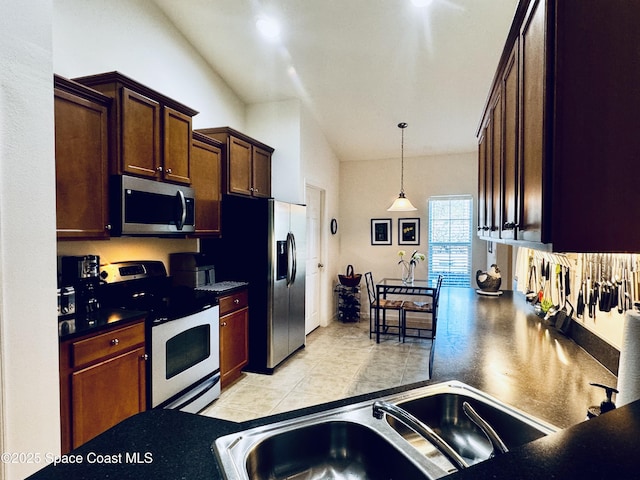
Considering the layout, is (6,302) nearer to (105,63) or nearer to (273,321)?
(105,63)

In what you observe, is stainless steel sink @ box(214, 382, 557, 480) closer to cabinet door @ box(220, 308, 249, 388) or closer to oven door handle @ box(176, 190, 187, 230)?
oven door handle @ box(176, 190, 187, 230)

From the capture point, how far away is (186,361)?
2535mm

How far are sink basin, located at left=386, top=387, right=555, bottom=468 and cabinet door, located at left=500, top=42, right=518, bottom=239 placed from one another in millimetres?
552

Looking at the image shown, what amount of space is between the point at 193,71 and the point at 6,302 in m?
2.91

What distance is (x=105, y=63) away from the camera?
2633mm

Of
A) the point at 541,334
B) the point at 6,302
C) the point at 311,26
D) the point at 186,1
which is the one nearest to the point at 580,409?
the point at 541,334

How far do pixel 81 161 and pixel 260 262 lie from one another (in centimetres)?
178

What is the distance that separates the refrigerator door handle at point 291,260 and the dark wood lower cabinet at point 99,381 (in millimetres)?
1766

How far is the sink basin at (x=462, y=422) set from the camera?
3.21 feet

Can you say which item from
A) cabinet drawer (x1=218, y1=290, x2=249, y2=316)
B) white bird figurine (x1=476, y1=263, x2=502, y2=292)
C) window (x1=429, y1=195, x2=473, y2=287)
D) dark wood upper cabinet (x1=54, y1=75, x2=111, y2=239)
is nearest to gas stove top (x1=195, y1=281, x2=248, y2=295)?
cabinet drawer (x1=218, y1=290, x2=249, y2=316)

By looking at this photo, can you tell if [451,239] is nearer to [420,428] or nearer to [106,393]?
[106,393]

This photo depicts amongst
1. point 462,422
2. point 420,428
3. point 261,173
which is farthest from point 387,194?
point 420,428

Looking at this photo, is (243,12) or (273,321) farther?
(273,321)

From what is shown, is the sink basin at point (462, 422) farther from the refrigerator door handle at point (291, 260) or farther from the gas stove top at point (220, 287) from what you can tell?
the refrigerator door handle at point (291, 260)
